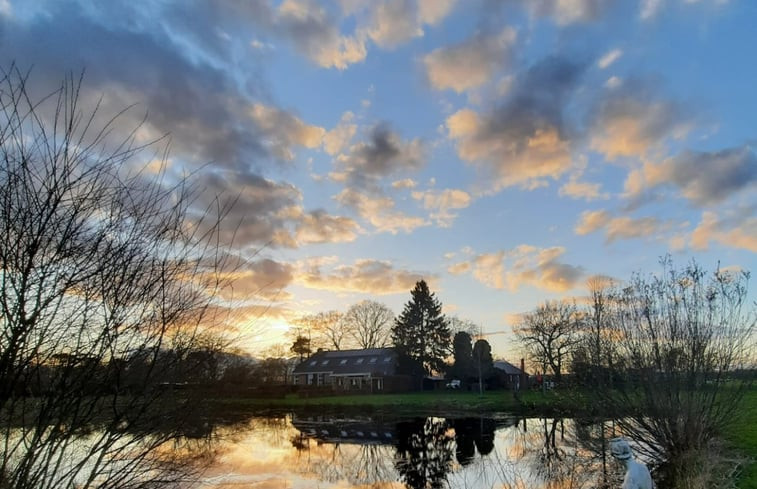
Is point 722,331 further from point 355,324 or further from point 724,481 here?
point 355,324

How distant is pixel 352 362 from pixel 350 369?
42.6 inches

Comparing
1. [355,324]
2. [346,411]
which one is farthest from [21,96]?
[355,324]

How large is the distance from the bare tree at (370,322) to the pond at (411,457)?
113 ft

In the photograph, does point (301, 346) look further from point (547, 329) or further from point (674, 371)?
point (674, 371)

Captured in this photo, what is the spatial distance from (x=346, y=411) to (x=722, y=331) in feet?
89.1

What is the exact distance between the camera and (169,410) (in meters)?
4.09

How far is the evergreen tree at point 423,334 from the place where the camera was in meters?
52.9

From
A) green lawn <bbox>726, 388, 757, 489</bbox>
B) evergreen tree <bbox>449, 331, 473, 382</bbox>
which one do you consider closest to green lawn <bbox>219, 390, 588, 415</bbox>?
evergreen tree <bbox>449, 331, 473, 382</bbox>

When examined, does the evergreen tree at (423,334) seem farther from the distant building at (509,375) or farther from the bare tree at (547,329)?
the bare tree at (547,329)

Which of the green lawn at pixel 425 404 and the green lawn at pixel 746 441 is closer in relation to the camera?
the green lawn at pixel 746 441

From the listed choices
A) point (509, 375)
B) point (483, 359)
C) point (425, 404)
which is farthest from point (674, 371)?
point (509, 375)

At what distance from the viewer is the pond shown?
492 inches

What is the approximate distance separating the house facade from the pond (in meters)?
23.6

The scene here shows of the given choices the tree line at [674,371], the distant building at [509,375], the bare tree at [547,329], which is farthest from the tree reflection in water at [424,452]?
the distant building at [509,375]
